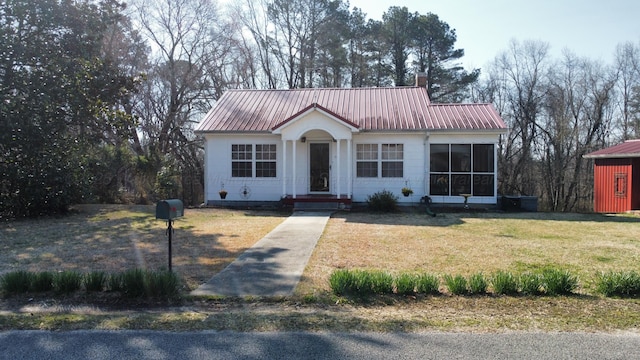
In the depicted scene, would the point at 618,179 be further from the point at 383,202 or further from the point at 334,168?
the point at 334,168

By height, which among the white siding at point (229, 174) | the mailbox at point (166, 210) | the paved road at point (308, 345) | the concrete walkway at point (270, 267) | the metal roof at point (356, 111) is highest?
the metal roof at point (356, 111)

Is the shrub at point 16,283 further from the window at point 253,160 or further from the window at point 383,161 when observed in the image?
the window at point 383,161

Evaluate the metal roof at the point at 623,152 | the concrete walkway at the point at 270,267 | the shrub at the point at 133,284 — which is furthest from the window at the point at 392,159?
the shrub at the point at 133,284

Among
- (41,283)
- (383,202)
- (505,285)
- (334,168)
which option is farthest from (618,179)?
(41,283)

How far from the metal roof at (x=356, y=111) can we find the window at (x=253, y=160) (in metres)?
0.76

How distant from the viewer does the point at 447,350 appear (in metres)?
3.77

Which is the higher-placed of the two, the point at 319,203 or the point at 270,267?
the point at 319,203

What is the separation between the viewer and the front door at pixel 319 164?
17109 millimetres

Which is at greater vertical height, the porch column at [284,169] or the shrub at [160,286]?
the porch column at [284,169]

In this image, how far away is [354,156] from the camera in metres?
16.8

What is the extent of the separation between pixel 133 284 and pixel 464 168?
13720mm

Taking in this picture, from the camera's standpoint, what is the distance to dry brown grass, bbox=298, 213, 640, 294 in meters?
7.09

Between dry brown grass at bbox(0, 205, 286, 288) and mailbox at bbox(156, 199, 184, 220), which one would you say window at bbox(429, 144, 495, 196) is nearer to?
dry brown grass at bbox(0, 205, 286, 288)

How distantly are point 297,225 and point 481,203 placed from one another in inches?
320
